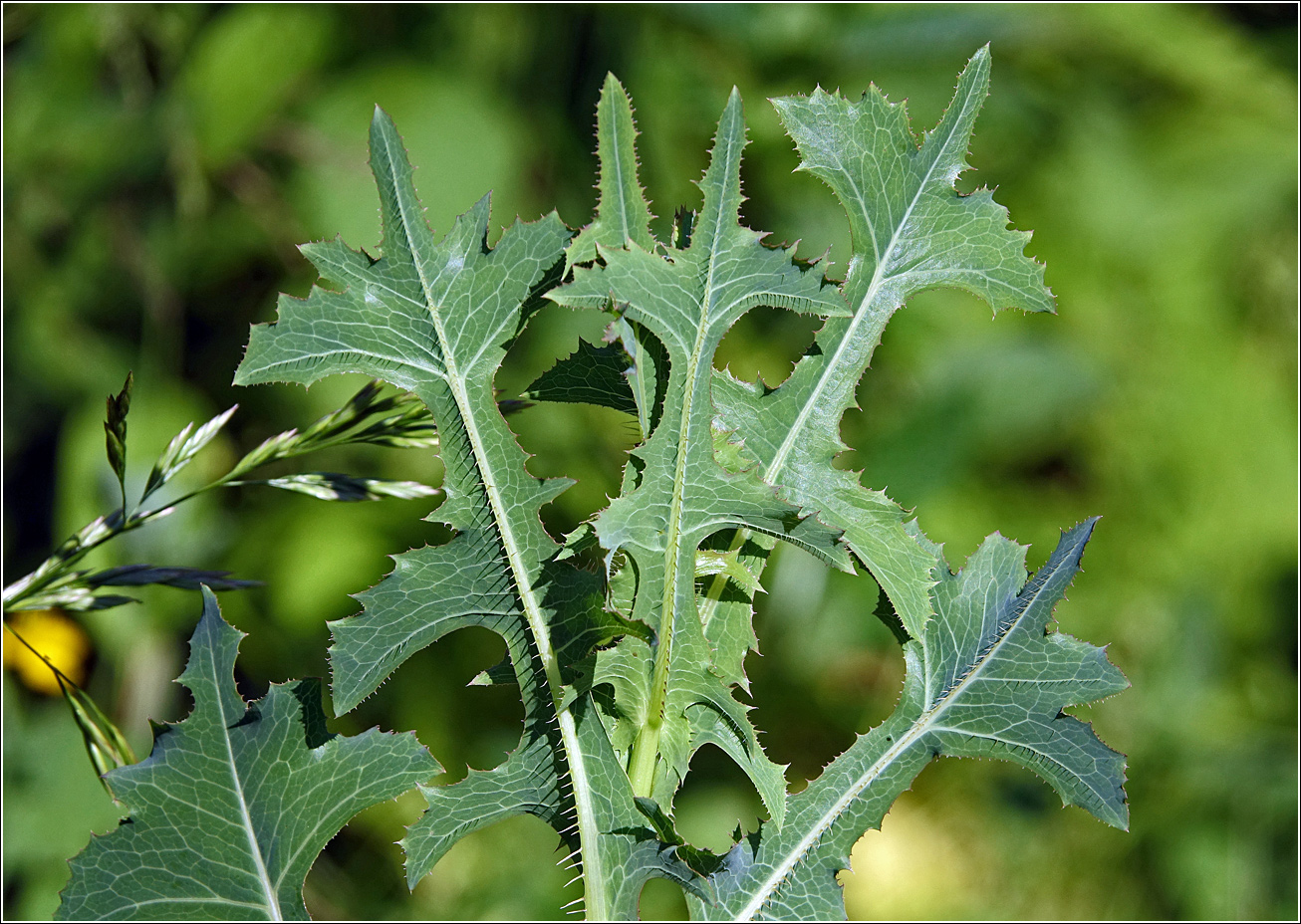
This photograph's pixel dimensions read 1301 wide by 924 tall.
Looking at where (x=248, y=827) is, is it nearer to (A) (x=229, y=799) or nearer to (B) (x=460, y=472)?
(A) (x=229, y=799)

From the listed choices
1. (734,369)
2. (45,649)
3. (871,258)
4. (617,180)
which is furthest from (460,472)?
(734,369)

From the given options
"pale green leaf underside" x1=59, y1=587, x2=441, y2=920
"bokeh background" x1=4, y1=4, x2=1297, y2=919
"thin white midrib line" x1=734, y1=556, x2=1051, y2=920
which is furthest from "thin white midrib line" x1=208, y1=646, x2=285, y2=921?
"bokeh background" x1=4, y1=4, x2=1297, y2=919

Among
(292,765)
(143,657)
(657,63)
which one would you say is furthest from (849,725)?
(292,765)

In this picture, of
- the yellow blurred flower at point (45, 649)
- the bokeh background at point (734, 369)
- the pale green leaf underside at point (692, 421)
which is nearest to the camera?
the pale green leaf underside at point (692, 421)

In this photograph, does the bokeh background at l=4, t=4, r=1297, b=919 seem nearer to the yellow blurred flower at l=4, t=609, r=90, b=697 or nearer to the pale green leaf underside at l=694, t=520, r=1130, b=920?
the yellow blurred flower at l=4, t=609, r=90, b=697

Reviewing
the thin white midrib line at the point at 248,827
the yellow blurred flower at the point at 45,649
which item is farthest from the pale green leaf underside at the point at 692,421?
the yellow blurred flower at the point at 45,649

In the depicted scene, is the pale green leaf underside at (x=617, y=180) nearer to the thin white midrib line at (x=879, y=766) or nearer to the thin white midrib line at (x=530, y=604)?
the thin white midrib line at (x=530, y=604)
